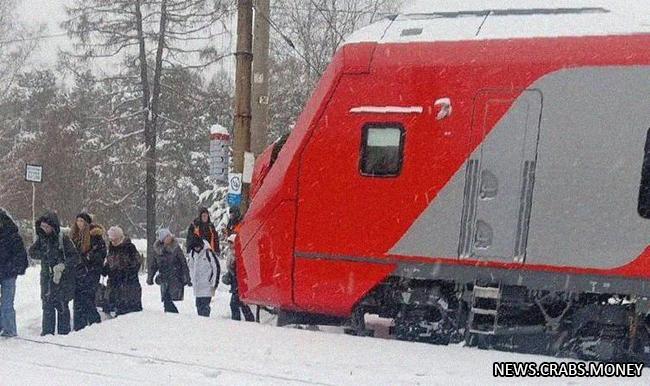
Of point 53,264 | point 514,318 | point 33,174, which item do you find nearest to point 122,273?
point 53,264

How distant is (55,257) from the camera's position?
770 cm

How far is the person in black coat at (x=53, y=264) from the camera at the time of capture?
7.64 meters

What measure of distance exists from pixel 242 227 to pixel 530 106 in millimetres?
3272

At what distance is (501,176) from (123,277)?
14.7 ft

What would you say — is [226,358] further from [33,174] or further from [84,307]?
[33,174]

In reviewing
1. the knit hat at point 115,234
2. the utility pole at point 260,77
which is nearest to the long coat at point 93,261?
the knit hat at point 115,234

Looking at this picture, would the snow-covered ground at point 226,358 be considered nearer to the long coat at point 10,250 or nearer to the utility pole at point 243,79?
the long coat at point 10,250

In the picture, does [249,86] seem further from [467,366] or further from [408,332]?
[467,366]

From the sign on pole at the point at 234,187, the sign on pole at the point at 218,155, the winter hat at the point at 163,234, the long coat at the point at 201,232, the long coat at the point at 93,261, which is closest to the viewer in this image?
the long coat at the point at 93,261

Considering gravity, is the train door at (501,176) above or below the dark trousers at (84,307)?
above

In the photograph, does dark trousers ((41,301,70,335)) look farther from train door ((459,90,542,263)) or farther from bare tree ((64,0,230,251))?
bare tree ((64,0,230,251))

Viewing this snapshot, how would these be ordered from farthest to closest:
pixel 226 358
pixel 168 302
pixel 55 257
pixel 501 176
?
pixel 168 302 < pixel 55 257 < pixel 501 176 < pixel 226 358

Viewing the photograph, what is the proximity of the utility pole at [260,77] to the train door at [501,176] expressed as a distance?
4030mm

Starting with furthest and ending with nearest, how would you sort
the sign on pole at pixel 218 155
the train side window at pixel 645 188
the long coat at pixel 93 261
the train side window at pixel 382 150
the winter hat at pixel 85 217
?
the sign on pole at pixel 218 155
the winter hat at pixel 85 217
the long coat at pixel 93 261
the train side window at pixel 382 150
the train side window at pixel 645 188
